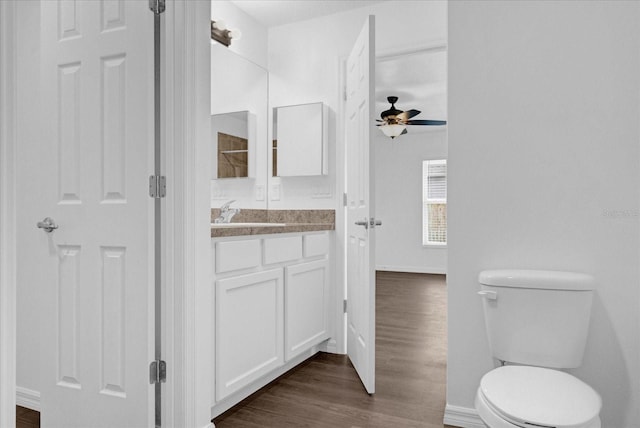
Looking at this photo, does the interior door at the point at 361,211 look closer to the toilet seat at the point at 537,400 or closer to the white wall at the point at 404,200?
the toilet seat at the point at 537,400

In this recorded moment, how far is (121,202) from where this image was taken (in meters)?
1.77

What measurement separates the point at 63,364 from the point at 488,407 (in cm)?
173

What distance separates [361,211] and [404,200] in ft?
17.2

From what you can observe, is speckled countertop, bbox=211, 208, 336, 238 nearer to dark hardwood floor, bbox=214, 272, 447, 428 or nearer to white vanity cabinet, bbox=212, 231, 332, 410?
white vanity cabinet, bbox=212, 231, 332, 410

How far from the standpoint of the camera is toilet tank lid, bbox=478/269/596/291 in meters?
1.68

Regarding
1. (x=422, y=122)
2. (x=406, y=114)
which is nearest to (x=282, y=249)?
(x=406, y=114)

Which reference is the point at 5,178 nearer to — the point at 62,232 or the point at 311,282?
the point at 62,232

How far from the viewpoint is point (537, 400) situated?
1.32 metres

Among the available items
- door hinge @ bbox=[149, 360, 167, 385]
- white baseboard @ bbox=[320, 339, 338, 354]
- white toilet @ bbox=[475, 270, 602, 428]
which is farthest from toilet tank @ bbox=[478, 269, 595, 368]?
white baseboard @ bbox=[320, 339, 338, 354]

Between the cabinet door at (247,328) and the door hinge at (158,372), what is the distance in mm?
255

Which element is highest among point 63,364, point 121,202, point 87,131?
point 87,131

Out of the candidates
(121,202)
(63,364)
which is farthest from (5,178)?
(63,364)

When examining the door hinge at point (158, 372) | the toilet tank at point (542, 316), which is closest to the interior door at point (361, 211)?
the toilet tank at point (542, 316)

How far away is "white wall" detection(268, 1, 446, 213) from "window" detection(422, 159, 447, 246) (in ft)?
15.2
